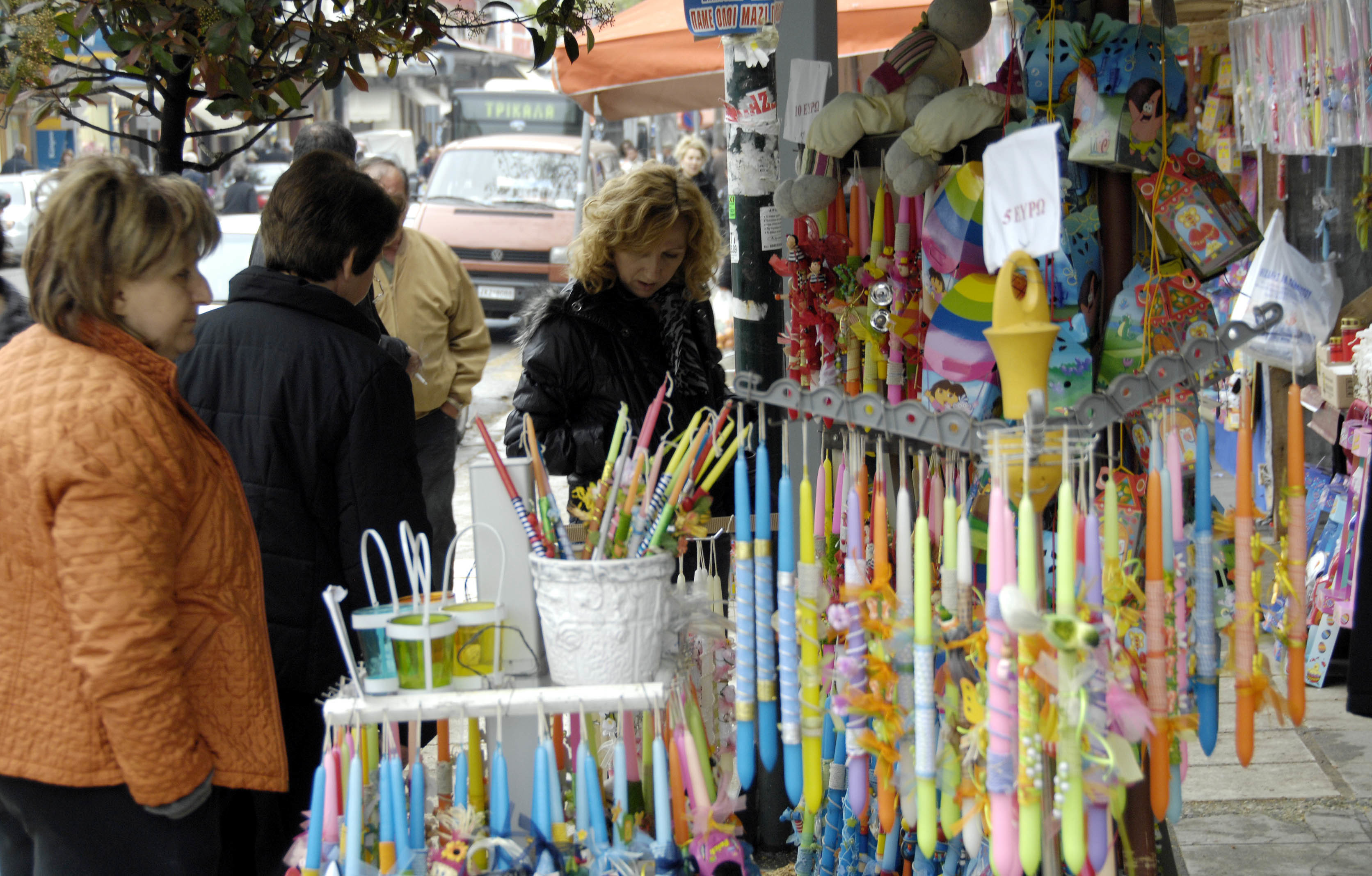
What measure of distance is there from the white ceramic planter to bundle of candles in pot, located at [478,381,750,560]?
0.04 meters

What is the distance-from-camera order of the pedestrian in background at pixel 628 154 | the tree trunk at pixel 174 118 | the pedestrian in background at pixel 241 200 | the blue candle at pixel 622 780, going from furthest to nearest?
the pedestrian in background at pixel 628 154
the pedestrian in background at pixel 241 200
the tree trunk at pixel 174 118
the blue candle at pixel 622 780

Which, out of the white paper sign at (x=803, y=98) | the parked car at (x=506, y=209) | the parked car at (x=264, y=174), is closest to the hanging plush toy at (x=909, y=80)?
the white paper sign at (x=803, y=98)

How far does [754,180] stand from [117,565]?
1835mm

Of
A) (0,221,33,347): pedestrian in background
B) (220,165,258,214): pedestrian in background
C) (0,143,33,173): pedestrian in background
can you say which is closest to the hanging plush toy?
(0,221,33,347): pedestrian in background

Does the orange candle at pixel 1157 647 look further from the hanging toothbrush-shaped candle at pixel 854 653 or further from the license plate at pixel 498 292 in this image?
the license plate at pixel 498 292

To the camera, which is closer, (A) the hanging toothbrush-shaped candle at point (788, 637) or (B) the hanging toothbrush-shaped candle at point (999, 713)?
(B) the hanging toothbrush-shaped candle at point (999, 713)

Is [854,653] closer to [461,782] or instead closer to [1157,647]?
[1157,647]

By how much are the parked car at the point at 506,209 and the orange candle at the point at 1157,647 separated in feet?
31.7

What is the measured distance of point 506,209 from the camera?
11992 mm

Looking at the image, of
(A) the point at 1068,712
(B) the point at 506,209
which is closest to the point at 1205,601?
(A) the point at 1068,712

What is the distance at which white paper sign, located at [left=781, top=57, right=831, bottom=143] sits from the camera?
262cm

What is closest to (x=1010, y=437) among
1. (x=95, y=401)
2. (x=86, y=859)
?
(x=95, y=401)

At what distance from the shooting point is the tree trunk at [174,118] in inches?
95.3

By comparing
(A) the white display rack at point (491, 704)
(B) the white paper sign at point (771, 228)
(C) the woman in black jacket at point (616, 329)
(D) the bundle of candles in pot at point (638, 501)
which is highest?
(B) the white paper sign at point (771, 228)
